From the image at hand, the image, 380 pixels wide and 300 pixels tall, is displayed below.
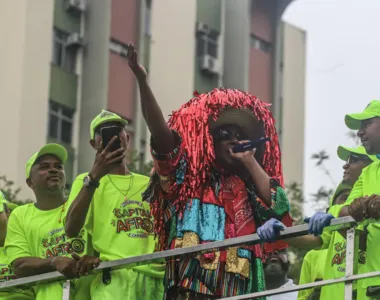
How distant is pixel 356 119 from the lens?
6.74m

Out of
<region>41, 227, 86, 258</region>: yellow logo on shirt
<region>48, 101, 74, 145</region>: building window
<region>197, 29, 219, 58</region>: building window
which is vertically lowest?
<region>41, 227, 86, 258</region>: yellow logo on shirt

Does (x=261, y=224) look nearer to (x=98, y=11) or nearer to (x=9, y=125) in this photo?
(x=9, y=125)

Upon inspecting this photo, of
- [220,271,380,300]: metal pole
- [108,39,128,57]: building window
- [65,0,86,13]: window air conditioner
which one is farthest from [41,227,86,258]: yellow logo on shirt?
[108,39,128,57]: building window

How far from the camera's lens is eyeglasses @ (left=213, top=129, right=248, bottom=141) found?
629 centimetres

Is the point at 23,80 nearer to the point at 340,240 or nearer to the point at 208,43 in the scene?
the point at 208,43

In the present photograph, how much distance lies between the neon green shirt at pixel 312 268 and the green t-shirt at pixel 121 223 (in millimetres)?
1207

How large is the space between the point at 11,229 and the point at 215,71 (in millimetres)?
19095

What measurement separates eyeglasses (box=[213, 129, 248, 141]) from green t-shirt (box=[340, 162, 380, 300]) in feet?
2.16

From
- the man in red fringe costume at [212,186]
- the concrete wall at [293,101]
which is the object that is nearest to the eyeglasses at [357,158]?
the man in red fringe costume at [212,186]

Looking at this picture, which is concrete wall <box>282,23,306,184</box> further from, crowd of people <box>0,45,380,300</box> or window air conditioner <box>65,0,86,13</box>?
crowd of people <box>0,45,380,300</box>

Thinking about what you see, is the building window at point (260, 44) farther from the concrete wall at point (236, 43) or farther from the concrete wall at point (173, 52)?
the concrete wall at point (173, 52)

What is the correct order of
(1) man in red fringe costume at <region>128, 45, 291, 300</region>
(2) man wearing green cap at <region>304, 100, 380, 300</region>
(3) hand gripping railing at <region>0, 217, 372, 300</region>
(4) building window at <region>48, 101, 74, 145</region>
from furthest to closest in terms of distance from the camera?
(4) building window at <region>48, 101, 74, 145</region>
(1) man in red fringe costume at <region>128, 45, 291, 300</region>
(2) man wearing green cap at <region>304, 100, 380, 300</region>
(3) hand gripping railing at <region>0, 217, 372, 300</region>

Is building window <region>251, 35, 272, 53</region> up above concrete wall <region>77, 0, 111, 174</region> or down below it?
above

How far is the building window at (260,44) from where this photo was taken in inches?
1080
